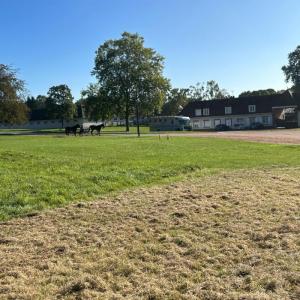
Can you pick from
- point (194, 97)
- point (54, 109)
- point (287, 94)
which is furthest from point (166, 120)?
point (194, 97)

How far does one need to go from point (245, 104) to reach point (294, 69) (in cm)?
2668

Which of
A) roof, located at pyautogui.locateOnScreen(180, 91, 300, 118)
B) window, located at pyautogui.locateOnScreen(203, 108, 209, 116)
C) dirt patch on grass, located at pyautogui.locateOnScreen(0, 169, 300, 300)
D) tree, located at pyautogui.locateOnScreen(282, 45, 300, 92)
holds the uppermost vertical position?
tree, located at pyautogui.locateOnScreen(282, 45, 300, 92)

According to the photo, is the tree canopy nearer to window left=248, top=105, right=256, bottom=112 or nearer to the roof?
the roof

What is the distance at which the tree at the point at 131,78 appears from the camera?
267 feet

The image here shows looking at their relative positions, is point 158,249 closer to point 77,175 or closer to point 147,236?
point 147,236

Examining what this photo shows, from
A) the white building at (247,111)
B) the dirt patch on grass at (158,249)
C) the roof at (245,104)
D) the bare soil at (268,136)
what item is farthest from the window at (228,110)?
the dirt patch on grass at (158,249)

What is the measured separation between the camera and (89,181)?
12.5 m

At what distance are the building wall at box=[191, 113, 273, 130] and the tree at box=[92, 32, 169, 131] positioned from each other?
14958 mm

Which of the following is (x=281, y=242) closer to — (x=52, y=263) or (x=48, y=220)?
(x=52, y=263)

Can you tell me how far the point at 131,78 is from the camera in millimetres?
81375

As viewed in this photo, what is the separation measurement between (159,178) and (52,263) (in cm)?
770

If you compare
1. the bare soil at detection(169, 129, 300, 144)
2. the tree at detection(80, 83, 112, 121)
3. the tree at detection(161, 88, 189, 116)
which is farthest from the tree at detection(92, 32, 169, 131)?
the tree at detection(161, 88, 189, 116)

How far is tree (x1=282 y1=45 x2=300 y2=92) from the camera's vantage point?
110 m

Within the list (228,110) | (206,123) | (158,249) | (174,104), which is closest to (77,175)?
(158,249)
